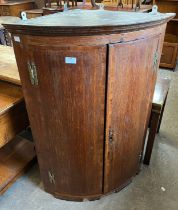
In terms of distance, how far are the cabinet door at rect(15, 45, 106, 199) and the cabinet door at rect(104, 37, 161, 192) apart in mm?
47

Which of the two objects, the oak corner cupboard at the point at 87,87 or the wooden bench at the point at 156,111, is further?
the wooden bench at the point at 156,111

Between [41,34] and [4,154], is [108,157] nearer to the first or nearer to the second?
[41,34]

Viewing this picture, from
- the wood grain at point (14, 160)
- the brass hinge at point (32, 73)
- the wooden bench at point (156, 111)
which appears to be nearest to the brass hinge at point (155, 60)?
the wooden bench at point (156, 111)

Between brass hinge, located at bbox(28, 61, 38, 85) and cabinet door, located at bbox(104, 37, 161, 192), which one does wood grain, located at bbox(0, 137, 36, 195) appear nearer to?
cabinet door, located at bbox(104, 37, 161, 192)

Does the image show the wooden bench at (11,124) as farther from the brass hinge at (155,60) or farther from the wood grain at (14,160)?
the brass hinge at (155,60)

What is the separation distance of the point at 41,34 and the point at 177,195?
1358 millimetres

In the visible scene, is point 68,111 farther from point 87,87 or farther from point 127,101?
point 127,101

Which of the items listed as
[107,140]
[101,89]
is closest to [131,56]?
[101,89]

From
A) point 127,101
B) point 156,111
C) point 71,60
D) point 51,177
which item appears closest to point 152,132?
point 156,111

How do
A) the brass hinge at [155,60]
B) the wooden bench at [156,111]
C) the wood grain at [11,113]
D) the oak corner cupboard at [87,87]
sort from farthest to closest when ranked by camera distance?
the wooden bench at [156,111]
the wood grain at [11,113]
the brass hinge at [155,60]
the oak corner cupboard at [87,87]

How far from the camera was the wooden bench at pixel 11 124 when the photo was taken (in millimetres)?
1290

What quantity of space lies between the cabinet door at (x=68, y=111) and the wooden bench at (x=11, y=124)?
233 millimetres

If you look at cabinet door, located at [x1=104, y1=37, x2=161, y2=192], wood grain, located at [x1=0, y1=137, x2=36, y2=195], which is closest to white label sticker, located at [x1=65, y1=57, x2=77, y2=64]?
cabinet door, located at [x1=104, y1=37, x2=161, y2=192]

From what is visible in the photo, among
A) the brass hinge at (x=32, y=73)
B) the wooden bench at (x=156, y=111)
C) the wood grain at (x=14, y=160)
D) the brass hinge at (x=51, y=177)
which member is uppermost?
the brass hinge at (x=32, y=73)
